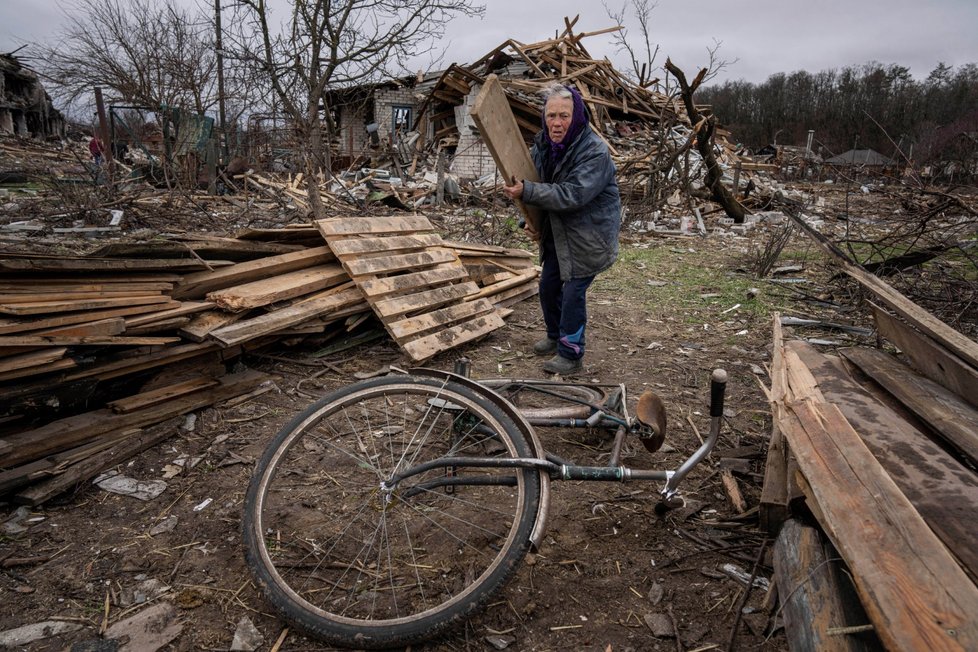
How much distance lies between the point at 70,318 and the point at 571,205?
3008 mm

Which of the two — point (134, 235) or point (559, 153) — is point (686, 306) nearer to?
point (559, 153)

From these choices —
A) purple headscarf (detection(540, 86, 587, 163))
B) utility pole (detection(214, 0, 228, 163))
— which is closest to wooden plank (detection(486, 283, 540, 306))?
purple headscarf (detection(540, 86, 587, 163))

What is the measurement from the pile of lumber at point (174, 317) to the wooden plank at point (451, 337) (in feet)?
0.04

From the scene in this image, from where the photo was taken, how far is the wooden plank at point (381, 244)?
4.45 metres

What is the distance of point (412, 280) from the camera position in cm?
470

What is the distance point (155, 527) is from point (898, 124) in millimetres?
37929

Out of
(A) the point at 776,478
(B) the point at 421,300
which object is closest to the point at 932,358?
(A) the point at 776,478

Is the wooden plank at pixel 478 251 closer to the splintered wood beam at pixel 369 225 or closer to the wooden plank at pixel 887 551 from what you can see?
the splintered wood beam at pixel 369 225

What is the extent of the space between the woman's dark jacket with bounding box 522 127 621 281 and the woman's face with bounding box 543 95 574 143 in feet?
0.43

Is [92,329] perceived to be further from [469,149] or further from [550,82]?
[469,149]

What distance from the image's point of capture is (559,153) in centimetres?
395

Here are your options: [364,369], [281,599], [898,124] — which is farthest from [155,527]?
[898,124]

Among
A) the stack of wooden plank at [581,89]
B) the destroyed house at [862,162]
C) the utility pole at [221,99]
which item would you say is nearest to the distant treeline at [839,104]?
the destroyed house at [862,162]

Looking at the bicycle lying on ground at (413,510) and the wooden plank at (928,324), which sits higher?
the wooden plank at (928,324)
